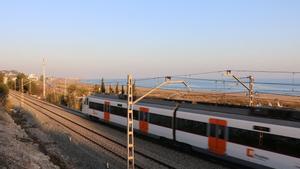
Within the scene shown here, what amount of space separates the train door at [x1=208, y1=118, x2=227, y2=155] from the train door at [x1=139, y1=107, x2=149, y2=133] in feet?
24.2

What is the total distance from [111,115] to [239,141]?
56.4ft

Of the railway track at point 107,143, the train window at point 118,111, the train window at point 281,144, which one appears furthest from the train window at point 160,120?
the train window at point 281,144

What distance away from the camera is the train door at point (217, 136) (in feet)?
66.2

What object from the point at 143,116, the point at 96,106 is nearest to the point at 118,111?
the point at 143,116

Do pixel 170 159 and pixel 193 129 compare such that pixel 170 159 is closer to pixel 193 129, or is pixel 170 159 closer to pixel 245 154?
pixel 193 129

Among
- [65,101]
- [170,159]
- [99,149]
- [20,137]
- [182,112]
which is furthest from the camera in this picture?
[65,101]

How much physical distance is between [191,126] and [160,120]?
359 cm

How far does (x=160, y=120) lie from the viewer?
2611 centimetres

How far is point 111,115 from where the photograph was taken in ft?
113

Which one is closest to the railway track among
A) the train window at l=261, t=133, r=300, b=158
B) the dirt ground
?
the dirt ground

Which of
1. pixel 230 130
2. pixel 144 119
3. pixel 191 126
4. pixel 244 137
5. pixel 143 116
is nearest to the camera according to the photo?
pixel 244 137

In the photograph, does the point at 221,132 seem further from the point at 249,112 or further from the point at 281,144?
the point at 281,144

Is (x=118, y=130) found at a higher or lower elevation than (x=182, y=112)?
lower

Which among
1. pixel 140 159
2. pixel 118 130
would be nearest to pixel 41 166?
pixel 140 159
